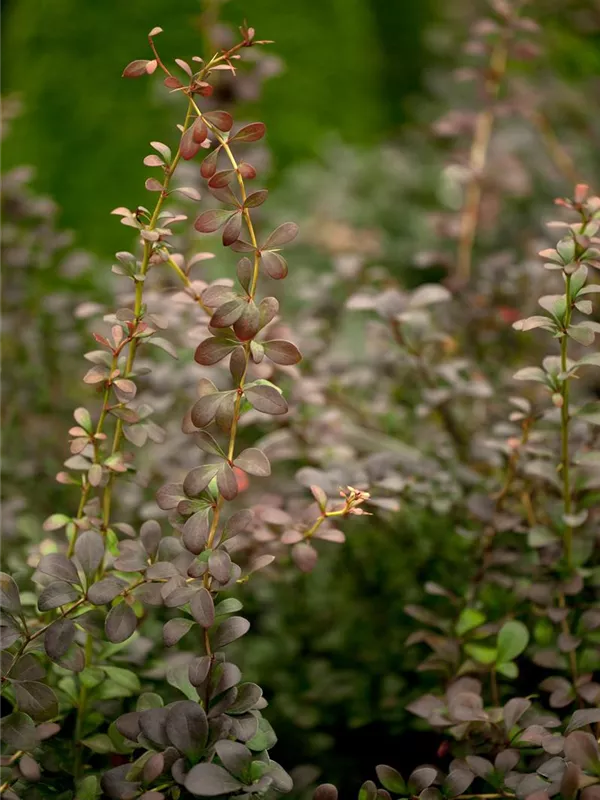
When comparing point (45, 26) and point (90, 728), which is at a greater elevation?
point (45, 26)

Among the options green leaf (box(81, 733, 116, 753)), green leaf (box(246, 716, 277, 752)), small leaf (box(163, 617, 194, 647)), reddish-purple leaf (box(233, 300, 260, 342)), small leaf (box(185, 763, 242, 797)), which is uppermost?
reddish-purple leaf (box(233, 300, 260, 342))

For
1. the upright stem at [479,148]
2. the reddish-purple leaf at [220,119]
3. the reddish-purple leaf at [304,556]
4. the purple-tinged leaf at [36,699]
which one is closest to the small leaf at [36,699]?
the purple-tinged leaf at [36,699]

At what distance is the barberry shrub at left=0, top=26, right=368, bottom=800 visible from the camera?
80 cm

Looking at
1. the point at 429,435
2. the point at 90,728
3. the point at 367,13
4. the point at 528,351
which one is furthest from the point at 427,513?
the point at 367,13

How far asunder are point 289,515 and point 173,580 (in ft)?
0.86

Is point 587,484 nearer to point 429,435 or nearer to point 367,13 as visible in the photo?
point 429,435

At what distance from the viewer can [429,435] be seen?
1.53m

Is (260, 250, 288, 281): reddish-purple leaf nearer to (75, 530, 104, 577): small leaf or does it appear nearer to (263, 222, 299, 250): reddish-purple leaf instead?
(263, 222, 299, 250): reddish-purple leaf

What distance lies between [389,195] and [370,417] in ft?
5.65

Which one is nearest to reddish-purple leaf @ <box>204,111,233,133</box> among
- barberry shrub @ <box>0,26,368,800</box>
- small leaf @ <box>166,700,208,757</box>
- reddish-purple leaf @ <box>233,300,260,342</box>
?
barberry shrub @ <box>0,26,368,800</box>

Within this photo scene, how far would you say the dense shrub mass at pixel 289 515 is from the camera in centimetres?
83

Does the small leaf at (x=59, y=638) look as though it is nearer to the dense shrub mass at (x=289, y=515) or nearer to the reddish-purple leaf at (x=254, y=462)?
the dense shrub mass at (x=289, y=515)

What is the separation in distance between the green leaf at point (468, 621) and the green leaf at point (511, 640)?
1.8 inches

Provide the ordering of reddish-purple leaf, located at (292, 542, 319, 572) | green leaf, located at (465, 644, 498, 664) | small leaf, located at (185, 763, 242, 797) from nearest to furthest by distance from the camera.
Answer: small leaf, located at (185, 763, 242, 797) → reddish-purple leaf, located at (292, 542, 319, 572) → green leaf, located at (465, 644, 498, 664)
